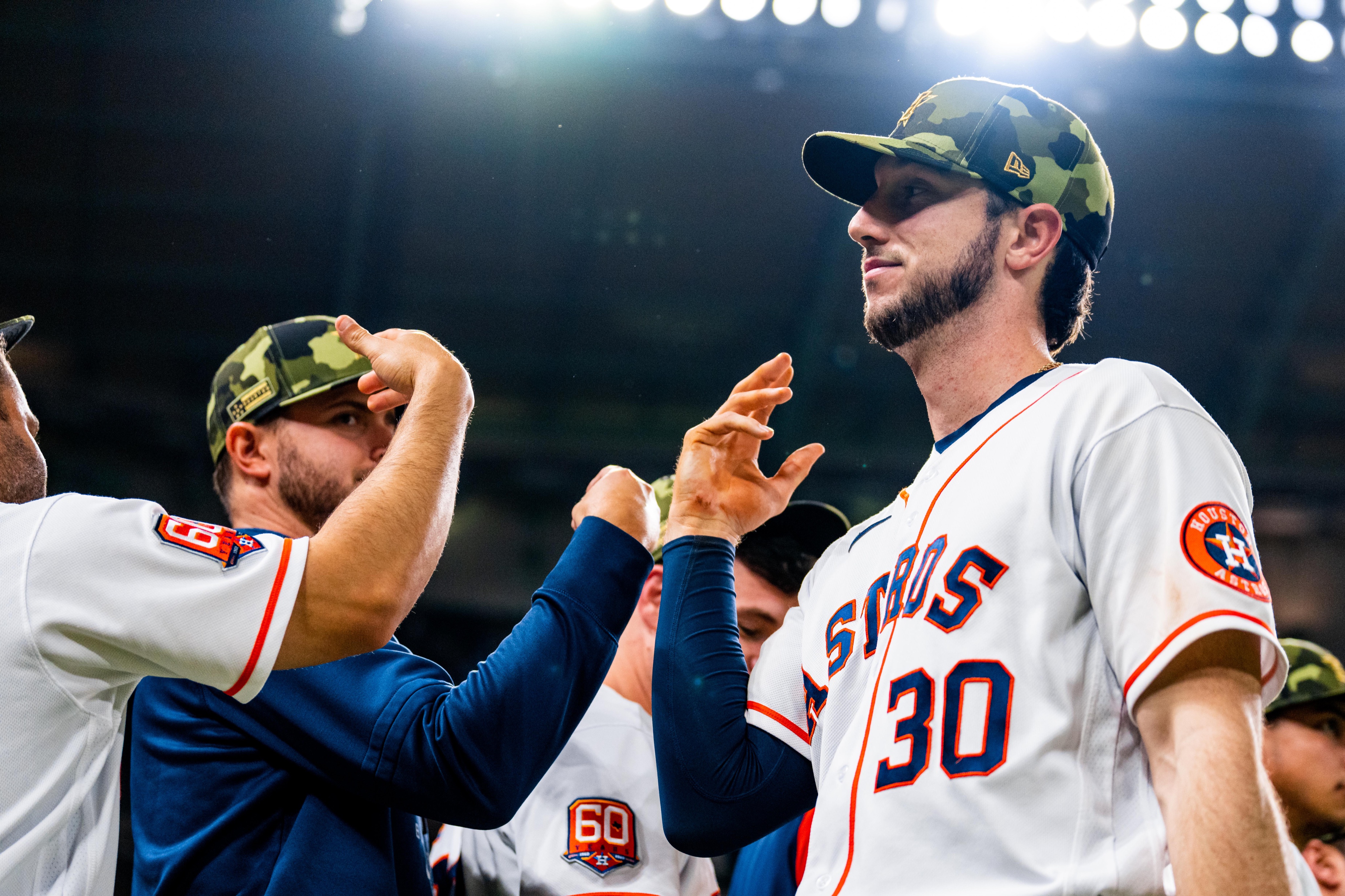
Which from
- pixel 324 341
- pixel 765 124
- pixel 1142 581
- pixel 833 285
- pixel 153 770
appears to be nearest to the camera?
pixel 1142 581

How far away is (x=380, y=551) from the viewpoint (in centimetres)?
134

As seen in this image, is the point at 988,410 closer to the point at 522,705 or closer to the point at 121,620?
the point at 522,705

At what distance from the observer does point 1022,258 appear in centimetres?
170

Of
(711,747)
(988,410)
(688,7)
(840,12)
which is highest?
(840,12)

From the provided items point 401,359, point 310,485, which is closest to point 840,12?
point 310,485

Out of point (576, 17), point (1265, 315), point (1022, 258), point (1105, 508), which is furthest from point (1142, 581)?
point (1265, 315)

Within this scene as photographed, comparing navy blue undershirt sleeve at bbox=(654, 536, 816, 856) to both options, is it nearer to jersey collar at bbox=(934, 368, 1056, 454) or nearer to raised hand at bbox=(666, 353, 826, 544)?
raised hand at bbox=(666, 353, 826, 544)

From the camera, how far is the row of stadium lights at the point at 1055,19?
585cm

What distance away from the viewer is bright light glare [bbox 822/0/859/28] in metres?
5.89

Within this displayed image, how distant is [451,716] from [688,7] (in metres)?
5.20

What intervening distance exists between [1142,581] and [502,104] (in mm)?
5690

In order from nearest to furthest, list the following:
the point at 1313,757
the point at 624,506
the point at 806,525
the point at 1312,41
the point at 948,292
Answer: the point at 948,292, the point at 624,506, the point at 806,525, the point at 1313,757, the point at 1312,41

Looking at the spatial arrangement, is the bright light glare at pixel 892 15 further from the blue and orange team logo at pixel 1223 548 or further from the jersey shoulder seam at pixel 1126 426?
the blue and orange team logo at pixel 1223 548

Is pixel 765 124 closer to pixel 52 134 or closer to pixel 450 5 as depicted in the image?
pixel 450 5
